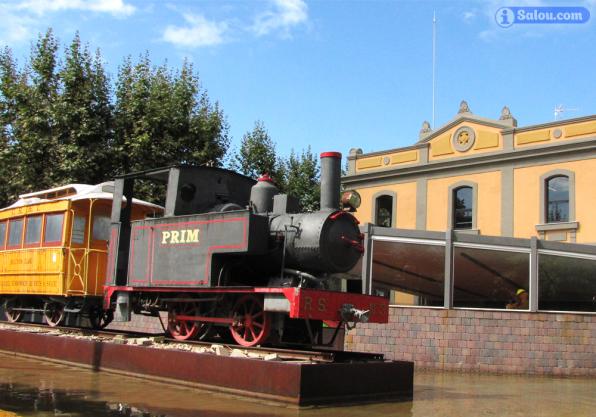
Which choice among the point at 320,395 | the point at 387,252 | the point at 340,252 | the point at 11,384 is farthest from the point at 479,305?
the point at 11,384

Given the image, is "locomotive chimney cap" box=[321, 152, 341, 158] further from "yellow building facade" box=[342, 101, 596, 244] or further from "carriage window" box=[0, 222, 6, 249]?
"yellow building facade" box=[342, 101, 596, 244]

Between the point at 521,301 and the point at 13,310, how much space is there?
11.7 metres

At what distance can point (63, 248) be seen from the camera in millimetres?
11805

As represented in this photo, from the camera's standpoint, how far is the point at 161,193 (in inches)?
792

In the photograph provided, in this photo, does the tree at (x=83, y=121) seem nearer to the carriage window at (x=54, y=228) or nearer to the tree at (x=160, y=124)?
the tree at (x=160, y=124)

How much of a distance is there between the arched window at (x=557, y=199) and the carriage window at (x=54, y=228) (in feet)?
45.9

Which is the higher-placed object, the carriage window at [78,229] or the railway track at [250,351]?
the carriage window at [78,229]

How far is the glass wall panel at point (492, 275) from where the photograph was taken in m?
13.9

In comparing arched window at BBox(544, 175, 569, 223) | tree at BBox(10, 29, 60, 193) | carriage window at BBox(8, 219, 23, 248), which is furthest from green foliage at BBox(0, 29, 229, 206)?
arched window at BBox(544, 175, 569, 223)

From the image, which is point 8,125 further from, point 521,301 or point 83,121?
point 521,301

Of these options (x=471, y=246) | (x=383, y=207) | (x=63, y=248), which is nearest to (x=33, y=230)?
(x=63, y=248)

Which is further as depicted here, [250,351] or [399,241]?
[399,241]

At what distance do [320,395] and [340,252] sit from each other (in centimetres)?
237

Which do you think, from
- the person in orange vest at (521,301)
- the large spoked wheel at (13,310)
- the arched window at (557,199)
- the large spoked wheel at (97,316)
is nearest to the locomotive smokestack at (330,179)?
the large spoked wheel at (97,316)
